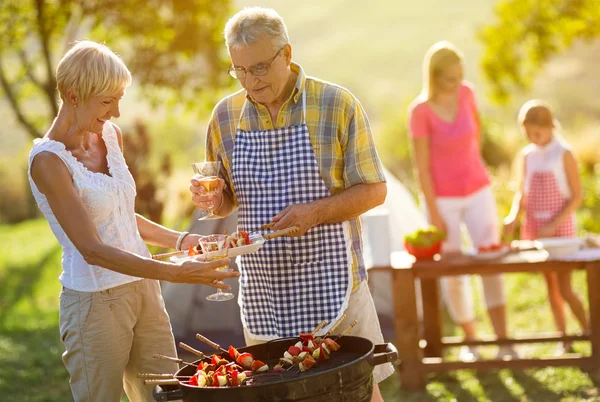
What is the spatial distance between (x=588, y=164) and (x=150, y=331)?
1103 cm

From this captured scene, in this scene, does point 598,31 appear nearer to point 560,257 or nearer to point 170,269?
point 560,257

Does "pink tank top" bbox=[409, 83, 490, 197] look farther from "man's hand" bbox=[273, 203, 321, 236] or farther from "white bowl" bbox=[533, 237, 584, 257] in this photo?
"man's hand" bbox=[273, 203, 321, 236]

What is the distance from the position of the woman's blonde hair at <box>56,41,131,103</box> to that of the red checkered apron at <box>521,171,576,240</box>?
3711mm

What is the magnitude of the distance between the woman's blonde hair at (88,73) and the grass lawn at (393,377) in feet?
10.8

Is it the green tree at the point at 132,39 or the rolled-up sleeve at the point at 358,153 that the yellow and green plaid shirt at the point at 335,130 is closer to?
the rolled-up sleeve at the point at 358,153

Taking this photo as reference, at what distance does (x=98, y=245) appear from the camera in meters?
2.92

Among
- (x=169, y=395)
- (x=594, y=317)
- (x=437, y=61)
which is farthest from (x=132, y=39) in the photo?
(x=169, y=395)

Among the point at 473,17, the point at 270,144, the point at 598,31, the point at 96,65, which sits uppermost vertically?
the point at 473,17

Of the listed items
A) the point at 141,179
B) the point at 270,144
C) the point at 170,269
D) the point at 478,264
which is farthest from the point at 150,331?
the point at 141,179

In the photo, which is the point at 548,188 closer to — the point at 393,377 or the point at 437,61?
the point at 437,61

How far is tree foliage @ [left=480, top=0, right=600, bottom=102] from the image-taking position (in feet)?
41.9

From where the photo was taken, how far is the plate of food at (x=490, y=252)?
5449 millimetres

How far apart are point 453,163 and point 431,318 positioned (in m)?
1.11

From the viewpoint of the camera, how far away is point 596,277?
539 centimetres
